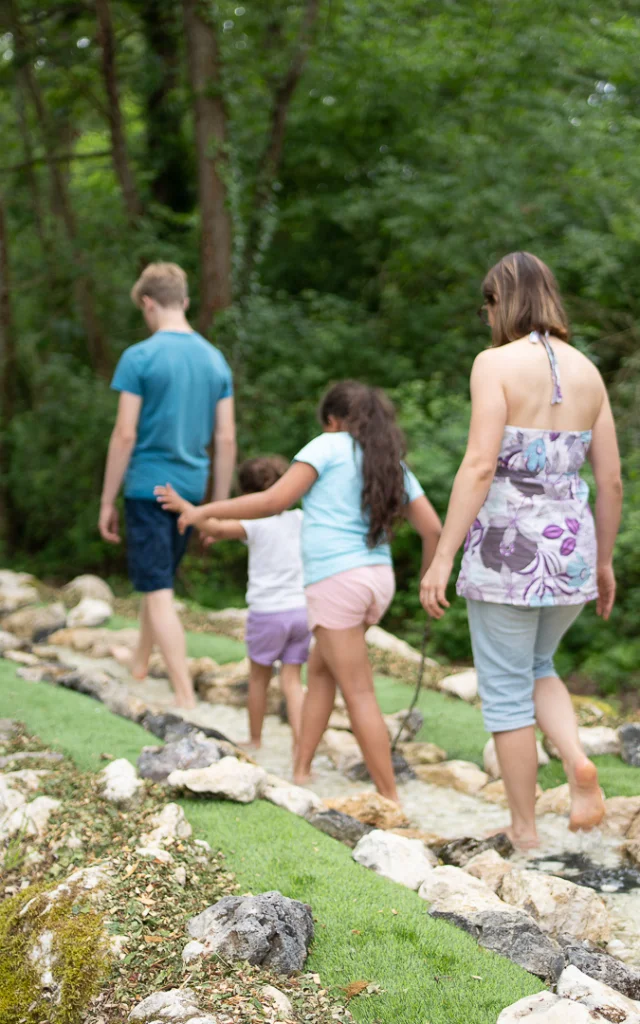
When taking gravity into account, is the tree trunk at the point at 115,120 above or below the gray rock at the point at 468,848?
above

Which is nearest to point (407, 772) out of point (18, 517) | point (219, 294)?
point (219, 294)

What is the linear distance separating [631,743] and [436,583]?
1.63 meters

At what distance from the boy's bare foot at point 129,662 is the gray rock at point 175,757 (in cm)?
189

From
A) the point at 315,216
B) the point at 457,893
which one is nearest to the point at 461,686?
the point at 457,893

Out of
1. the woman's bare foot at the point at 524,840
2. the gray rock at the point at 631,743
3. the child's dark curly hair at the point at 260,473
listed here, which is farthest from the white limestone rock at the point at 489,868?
the child's dark curly hair at the point at 260,473

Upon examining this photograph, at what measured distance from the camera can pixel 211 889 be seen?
8.16 feet

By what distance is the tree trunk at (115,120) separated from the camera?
8523mm

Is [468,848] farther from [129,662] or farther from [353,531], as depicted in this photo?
[129,662]

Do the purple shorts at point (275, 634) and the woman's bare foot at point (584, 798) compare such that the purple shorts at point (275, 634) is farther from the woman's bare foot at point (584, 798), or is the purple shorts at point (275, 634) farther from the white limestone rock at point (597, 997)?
the white limestone rock at point (597, 997)

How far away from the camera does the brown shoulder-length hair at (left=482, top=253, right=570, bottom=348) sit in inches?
117

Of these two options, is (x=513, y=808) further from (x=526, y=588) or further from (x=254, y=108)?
(x=254, y=108)

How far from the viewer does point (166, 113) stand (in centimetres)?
1040

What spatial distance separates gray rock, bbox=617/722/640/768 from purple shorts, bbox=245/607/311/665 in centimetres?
134

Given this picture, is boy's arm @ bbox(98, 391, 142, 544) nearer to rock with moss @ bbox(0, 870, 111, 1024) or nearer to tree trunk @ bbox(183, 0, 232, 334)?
rock with moss @ bbox(0, 870, 111, 1024)
